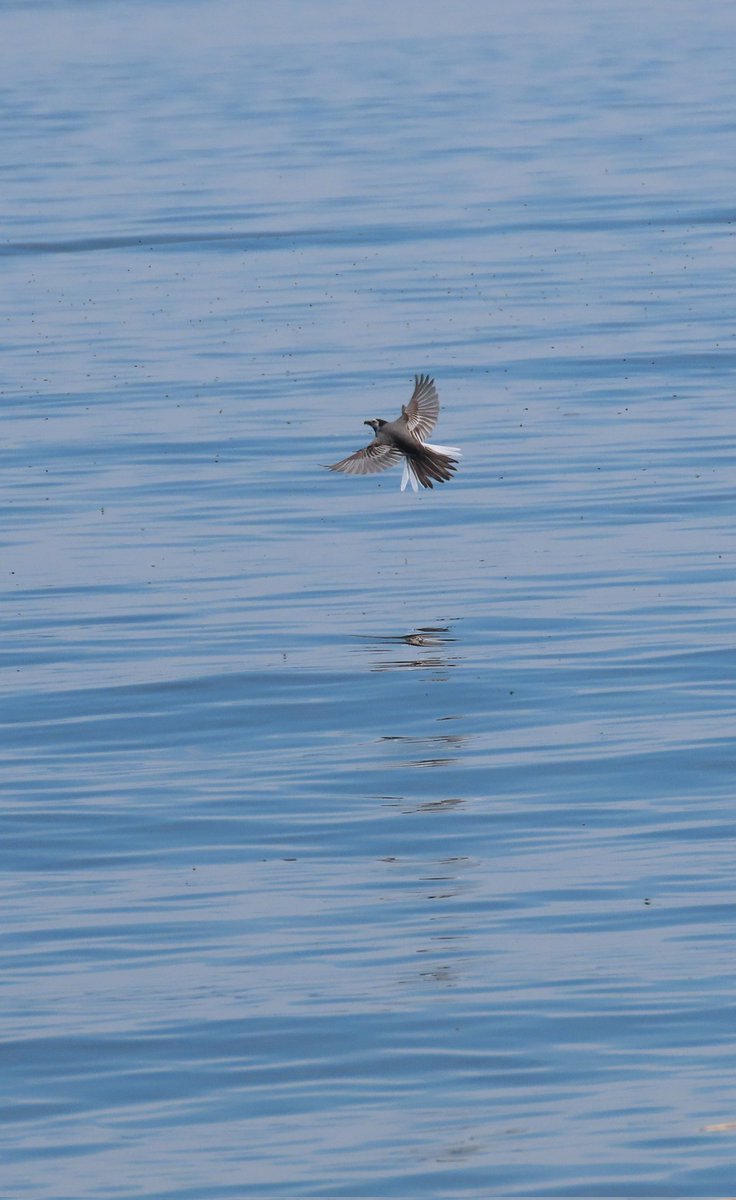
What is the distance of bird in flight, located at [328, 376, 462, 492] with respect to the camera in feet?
59.5

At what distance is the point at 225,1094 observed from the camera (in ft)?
31.8

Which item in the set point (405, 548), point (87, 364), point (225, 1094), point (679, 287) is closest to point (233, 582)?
point (405, 548)

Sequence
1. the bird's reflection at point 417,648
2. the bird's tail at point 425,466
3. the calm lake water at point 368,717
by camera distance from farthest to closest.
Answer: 1. the bird's tail at point 425,466
2. the bird's reflection at point 417,648
3. the calm lake water at point 368,717

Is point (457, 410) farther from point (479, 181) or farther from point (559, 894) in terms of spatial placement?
point (479, 181)

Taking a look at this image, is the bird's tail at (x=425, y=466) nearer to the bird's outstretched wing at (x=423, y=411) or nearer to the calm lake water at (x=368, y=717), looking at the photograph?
the bird's outstretched wing at (x=423, y=411)

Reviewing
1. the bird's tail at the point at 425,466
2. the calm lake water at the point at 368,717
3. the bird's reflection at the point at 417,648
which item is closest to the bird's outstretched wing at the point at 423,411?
the bird's tail at the point at 425,466

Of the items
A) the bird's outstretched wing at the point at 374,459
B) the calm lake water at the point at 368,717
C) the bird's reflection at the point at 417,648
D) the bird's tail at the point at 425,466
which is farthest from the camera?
the bird's outstretched wing at the point at 374,459

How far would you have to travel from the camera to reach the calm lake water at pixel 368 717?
31.3 ft

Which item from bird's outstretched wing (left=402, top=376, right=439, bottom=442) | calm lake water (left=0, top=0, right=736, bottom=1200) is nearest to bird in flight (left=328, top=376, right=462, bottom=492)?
bird's outstretched wing (left=402, top=376, right=439, bottom=442)

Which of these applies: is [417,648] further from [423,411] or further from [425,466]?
[423,411]

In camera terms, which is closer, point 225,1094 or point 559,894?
point 225,1094

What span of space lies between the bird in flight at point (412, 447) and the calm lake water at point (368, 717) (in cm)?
86

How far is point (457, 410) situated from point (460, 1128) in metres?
16.4

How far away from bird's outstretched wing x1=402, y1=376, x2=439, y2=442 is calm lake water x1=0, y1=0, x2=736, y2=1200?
114 centimetres
